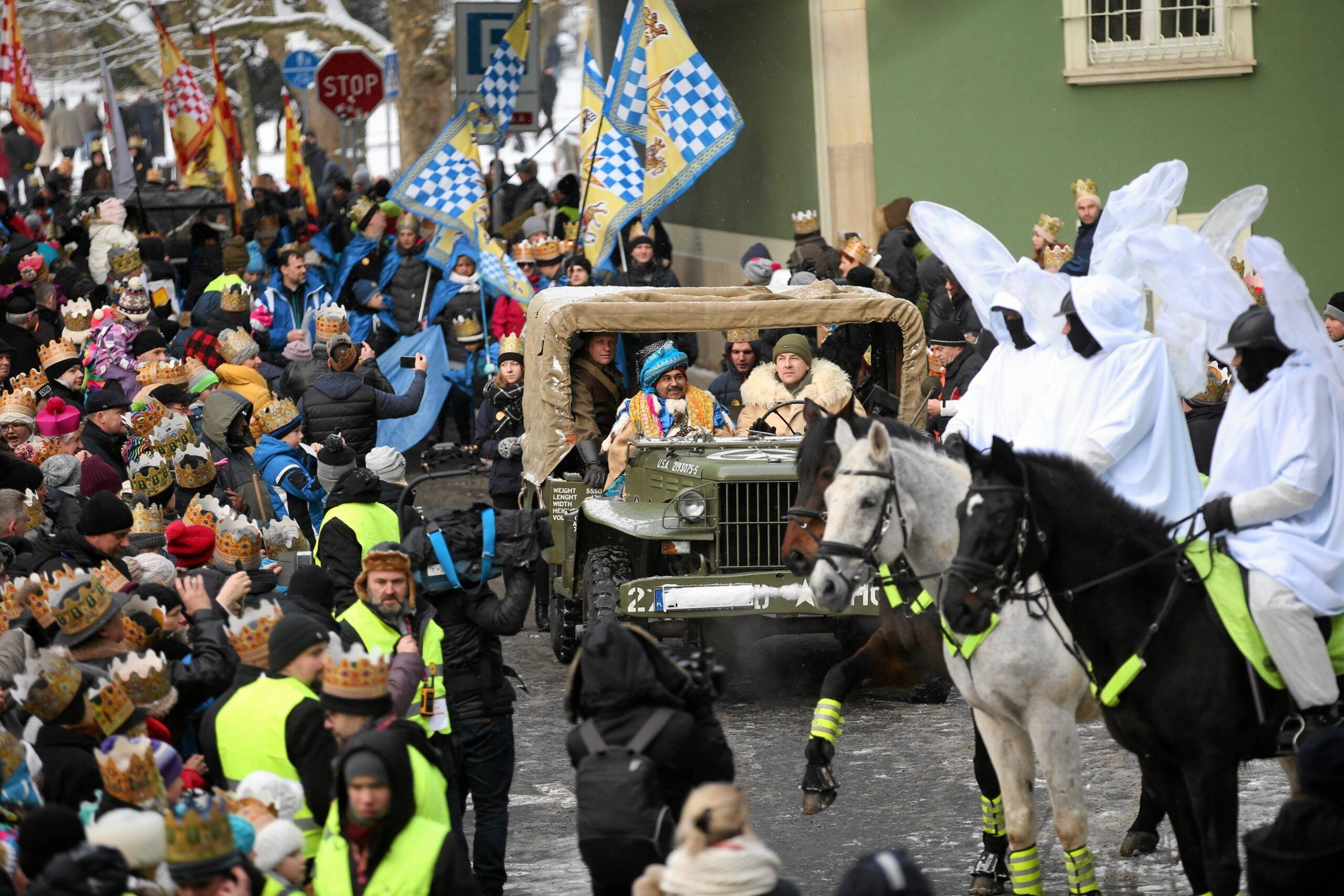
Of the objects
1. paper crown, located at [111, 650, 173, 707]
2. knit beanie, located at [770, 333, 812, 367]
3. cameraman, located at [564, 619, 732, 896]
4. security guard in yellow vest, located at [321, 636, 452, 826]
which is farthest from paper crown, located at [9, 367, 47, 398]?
cameraman, located at [564, 619, 732, 896]

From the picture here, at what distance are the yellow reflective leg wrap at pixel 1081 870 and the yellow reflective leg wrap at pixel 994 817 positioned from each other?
0.75m

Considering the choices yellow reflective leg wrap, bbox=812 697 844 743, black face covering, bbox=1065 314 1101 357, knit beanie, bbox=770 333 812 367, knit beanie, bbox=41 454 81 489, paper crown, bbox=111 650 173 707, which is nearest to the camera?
paper crown, bbox=111 650 173 707

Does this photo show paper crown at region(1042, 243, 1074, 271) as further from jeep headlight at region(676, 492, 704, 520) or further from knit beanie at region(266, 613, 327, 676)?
knit beanie at region(266, 613, 327, 676)

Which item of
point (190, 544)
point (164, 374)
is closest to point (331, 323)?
point (164, 374)

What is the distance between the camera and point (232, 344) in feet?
46.9

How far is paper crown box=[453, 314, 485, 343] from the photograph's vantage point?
739 inches

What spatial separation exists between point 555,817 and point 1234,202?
14.6 feet

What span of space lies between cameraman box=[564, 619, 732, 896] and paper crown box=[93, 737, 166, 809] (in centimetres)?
126

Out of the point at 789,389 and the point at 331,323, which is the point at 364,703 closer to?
the point at 789,389

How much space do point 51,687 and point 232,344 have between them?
27.6 ft

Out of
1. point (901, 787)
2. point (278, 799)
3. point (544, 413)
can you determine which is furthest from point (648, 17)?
point (278, 799)

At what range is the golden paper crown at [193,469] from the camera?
1023cm

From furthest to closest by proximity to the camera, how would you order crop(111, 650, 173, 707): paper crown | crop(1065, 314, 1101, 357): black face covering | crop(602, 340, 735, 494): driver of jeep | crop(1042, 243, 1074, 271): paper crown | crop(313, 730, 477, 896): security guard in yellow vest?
1. crop(1042, 243, 1074, 271): paper crown
2. crop(602, 340, 735, 494): driver of jeep
3. crop(1065, 314, 1101, 357): black face covering
4. crop(111, 650, 173, 707): paper crown
5. crop(313, 730, 477, 896): security guard in yellow vest

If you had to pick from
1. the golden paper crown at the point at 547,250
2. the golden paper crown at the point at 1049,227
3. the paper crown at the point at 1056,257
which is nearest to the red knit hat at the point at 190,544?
the paper crown at the point at 1056,257
